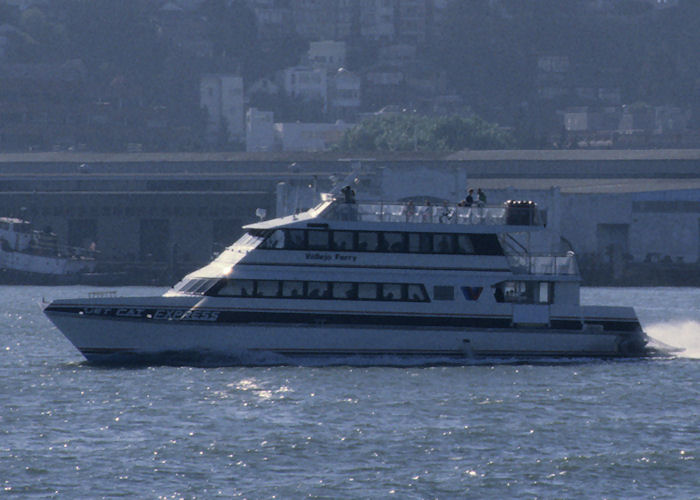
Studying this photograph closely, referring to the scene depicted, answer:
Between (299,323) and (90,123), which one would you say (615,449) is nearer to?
(299,323)

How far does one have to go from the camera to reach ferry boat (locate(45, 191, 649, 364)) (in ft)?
151

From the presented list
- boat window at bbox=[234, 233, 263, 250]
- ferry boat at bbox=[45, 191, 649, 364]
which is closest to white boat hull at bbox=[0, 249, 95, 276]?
boat window at bbox=[234, 233, 263, 250]

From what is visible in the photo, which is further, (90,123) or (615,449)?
(90,123)

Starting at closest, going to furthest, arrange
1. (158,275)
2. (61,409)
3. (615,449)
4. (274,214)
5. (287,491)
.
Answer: (287,491)
(615,449)
(61,409)
(158,275)
(274,214)

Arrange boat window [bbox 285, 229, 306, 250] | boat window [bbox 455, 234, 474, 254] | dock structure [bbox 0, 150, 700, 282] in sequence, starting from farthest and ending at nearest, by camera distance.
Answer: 1. dock structure [bbox 0, 150, 700, 282]
2. boat window [bbox 455, 234, 474, 254]
3. boat window [bbox 285, 229, 306, 250]

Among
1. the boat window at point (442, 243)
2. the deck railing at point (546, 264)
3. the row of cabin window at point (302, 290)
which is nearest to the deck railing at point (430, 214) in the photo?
the boat window at point (442, 243)

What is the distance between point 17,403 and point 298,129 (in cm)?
13998

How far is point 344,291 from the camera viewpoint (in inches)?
1825

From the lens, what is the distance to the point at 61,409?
40.5 meters

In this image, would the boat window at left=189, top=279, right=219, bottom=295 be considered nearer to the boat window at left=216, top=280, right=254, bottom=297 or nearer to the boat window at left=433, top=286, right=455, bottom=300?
the boat window at left=216, top=280, right=254, bottom=297

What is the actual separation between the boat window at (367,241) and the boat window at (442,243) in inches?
66.7

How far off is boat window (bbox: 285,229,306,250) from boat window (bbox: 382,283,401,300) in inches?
101

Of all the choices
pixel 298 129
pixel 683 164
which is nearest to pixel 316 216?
pixel 683 164

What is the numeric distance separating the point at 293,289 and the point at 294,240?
1.44 m
